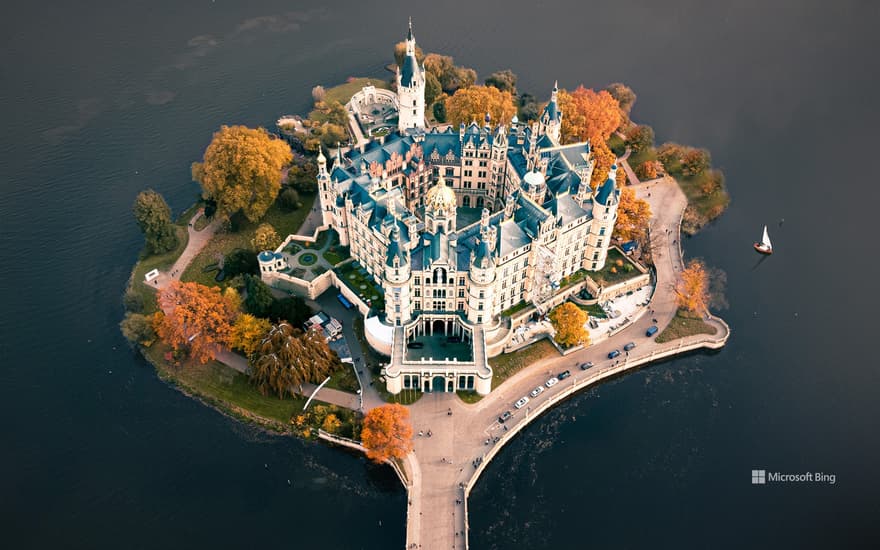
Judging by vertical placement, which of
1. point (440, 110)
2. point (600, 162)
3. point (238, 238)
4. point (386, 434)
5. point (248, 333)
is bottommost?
point (386, 434)

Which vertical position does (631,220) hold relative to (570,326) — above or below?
above

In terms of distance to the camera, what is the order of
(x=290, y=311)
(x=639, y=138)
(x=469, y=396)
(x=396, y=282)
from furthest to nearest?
(x=639, y=138) < (x=290, y=311) < (x=469, y=396) < (x=396, y=282)

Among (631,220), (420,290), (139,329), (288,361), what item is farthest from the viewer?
(631,220)

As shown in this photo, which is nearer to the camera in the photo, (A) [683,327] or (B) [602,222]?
(B) [602,222]

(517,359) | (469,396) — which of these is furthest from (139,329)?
(517,359)

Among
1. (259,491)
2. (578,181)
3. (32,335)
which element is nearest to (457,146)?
(578,181)

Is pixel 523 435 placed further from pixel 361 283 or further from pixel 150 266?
pixel 150 266

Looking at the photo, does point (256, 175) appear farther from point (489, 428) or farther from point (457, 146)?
point (489, 428)

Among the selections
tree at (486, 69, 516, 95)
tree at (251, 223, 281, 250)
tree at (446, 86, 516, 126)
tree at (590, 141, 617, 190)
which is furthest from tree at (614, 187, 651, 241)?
tree at (251, 223, 281, 250)
